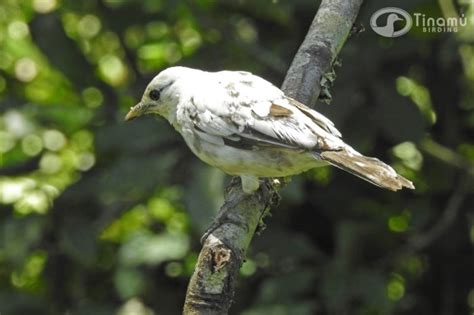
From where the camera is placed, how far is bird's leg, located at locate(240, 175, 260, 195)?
4.01 meters

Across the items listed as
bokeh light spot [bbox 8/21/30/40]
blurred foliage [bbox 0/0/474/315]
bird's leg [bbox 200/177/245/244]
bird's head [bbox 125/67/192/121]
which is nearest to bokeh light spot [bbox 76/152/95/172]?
blurred foliage [bbox 0/0/474/315]

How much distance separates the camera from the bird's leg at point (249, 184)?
4.01 m

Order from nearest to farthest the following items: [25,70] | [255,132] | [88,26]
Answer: [255,132]
[88,26]
[25,70]

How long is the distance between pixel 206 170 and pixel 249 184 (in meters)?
Answer: 0.84

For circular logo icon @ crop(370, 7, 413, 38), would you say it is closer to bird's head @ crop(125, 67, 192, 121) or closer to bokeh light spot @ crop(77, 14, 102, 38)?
bird's head @ crop(125, 67, 192, 121)

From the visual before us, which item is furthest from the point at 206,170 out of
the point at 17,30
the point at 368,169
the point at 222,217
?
the point at 17,30

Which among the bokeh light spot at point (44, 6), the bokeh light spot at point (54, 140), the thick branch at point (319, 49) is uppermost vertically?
the thick branch at point (319, 49)

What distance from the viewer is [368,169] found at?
3725 mm

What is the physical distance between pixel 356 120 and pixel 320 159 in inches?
56.2

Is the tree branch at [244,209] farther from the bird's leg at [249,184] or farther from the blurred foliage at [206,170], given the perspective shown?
the blurred foliage at [206,170]

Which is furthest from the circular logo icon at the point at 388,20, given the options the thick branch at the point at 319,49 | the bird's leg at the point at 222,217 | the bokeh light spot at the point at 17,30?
the bokeh light spot at the point at 17,30

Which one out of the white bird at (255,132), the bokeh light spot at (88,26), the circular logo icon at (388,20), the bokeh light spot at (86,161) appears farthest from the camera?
the bokeh light spot at (88,26)

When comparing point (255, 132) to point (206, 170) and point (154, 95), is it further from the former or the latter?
point (206, 170)

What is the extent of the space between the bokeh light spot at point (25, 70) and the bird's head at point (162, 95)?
75.0 inches
